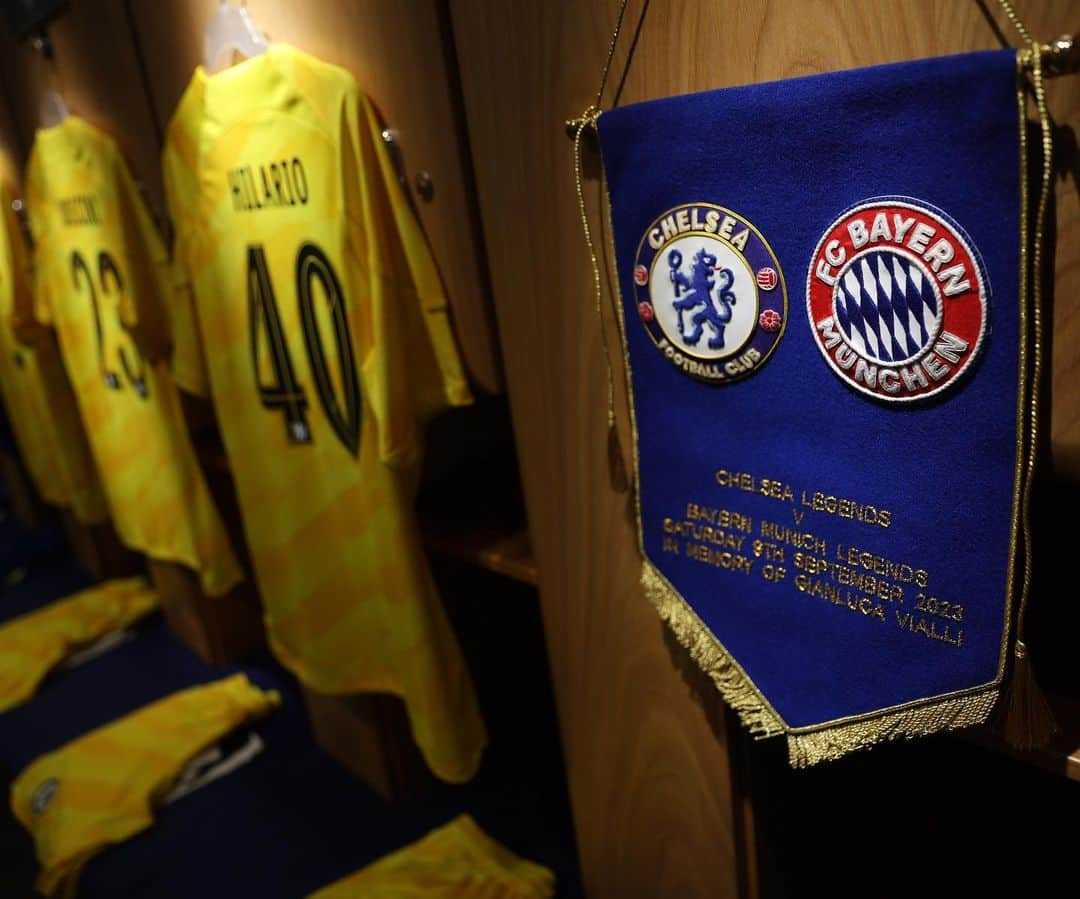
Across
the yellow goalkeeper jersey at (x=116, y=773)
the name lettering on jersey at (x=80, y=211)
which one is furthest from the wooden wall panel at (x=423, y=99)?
the yellow goalkeeper jersey at (x=116, y=773)

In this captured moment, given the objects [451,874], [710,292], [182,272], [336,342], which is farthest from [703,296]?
[451,874]

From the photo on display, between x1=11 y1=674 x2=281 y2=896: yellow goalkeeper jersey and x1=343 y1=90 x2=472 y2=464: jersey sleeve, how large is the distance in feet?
3.99

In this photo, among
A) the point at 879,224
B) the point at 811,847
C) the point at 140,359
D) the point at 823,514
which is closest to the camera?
the point at 879,224

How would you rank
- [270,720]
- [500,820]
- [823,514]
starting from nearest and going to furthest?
1. [823,514]
2. [500,820]
3. [270,720]

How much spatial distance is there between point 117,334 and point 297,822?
3.57 feet

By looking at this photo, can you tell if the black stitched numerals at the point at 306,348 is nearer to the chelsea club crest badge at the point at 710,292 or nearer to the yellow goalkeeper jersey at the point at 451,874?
the chelsea club crest badge at the point at 710,292

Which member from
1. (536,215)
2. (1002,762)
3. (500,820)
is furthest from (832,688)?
(500,820)

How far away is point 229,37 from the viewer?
48.7 inches

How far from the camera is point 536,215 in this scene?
94 cm

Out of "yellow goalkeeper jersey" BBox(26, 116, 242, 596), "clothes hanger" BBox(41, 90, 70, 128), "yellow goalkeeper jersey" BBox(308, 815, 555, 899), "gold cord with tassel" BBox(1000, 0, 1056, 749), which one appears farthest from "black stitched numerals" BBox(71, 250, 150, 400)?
"gold cord with tassel" BBox(1000, 0, 1056, 749)

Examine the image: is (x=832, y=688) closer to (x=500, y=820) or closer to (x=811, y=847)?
(x=811, y=847)

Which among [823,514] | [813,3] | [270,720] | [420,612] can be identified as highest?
[813,3]

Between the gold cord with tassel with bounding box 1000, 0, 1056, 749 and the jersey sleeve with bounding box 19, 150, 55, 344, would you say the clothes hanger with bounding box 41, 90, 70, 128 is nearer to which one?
the jersey sleeve with bounding box 19, 150, 55, 344

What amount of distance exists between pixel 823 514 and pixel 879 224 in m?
0.24
